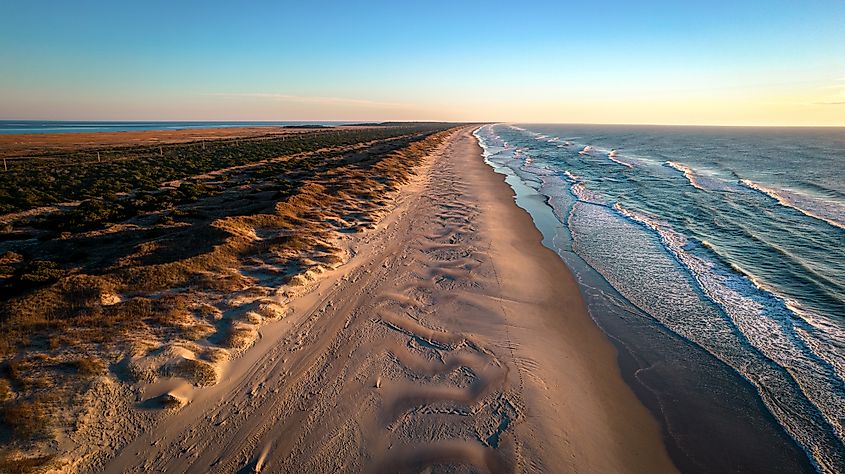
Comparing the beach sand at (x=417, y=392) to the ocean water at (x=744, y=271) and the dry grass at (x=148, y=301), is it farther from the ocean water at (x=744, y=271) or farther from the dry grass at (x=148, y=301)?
the ocean water at (x=744, y=271)

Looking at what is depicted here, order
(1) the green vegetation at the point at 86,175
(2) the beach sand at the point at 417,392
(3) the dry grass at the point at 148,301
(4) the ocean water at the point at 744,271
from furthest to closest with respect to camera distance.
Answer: (1) the green vegetation at the point at 86,175 < (4) the ocean water at the point at 744,271 < (3) the dry grass at the point at 148,301 < (2) the beach sand at the point at 417,392

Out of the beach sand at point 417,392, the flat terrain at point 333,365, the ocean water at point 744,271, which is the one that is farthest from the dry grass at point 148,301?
the ocean water at point 744,271

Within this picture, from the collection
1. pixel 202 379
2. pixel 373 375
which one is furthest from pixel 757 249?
pixel 202 379

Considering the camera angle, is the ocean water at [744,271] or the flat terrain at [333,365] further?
the ocean water at [744,271]

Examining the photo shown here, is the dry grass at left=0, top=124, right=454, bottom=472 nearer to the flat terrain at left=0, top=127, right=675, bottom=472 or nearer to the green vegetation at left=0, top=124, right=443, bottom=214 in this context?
the flat terrain at left=0, top=127, right=675, bottom=472

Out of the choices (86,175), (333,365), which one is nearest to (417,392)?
(333,365)

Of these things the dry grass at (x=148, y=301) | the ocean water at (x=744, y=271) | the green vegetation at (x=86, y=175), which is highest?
the green vegetation at (x=86, y=175)

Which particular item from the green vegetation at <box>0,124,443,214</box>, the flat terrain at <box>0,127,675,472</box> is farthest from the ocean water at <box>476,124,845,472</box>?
the green vegetation at <box>0,124,443,214</box>

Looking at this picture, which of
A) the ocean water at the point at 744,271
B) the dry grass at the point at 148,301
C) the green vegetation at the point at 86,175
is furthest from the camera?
the green vegetation at the point at 86,175

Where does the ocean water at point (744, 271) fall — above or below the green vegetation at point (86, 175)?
below

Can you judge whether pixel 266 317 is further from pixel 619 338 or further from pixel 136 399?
pixel 619 338
